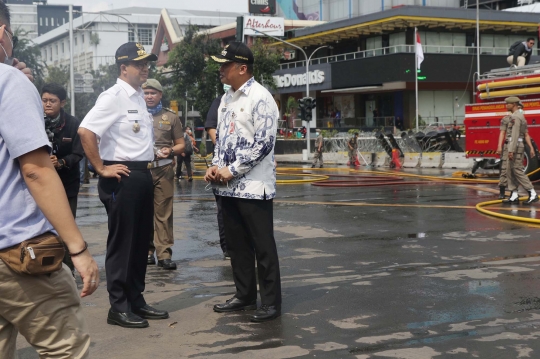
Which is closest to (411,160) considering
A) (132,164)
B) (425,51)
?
(132,164)

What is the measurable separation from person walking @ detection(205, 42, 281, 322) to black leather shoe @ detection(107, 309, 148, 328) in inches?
26.4

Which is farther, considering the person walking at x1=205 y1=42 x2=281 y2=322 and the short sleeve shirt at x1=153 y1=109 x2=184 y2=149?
the short sleeve shirt at x1=153 y1=109 x2=184 y2=149

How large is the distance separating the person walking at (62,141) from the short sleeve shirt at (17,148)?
3.96 metres

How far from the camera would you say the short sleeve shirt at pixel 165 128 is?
823 centimetres

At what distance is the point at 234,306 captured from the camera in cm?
607

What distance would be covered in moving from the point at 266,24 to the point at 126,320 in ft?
200

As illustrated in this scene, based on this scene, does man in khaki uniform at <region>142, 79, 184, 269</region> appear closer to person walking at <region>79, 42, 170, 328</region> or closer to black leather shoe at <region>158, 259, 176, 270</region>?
black leather shoe at <region>158, 259, 176, 270</region>

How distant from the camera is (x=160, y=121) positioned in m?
8.23

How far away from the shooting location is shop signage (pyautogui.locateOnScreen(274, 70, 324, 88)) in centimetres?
6139

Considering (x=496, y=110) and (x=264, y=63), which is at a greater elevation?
(x=264, y=63)

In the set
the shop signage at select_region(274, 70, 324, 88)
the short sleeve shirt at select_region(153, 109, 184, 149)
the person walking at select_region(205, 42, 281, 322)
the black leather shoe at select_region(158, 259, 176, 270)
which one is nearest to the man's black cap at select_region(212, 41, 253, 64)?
the person walking at select_region(205, 42, 281, 322)

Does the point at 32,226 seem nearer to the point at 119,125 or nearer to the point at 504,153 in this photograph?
the point at 119,125

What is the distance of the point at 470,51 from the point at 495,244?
50.5 meters

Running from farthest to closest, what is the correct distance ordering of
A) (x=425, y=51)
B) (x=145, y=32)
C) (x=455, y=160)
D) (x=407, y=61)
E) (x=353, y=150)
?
(x=145, y=32) < (x=425, y=51) < (x=407, y=61) < (x=353, y=150) < (x=455, y=160)
